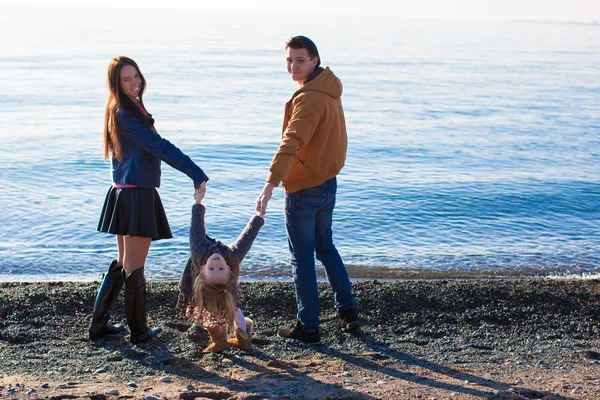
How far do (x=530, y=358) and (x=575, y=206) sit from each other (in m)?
8.23

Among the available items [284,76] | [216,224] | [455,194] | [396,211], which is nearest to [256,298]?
[216,224]

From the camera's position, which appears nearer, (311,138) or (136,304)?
(311,138)

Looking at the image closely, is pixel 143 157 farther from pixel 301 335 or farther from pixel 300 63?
pixel 301 335

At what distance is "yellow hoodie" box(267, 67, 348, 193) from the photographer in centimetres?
453

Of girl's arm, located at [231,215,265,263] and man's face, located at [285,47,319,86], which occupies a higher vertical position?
man's face, located at [285,47,319,86]

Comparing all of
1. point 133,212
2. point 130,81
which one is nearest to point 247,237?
point 133,212

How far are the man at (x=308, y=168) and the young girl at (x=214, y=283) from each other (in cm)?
33

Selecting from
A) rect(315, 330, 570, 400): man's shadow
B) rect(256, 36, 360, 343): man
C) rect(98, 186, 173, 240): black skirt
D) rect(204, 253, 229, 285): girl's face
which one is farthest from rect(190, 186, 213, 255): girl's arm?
rect(315, 330, 570, 400): man's shadow

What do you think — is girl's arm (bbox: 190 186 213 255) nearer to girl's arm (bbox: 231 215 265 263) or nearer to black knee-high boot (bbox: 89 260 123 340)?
girl's arm (bbox: 231 215 265 263)

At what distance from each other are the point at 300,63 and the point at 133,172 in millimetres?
1268

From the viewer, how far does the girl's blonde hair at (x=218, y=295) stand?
4.57 meters

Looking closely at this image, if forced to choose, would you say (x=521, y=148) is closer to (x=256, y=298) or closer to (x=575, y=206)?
(x=575, y=206)

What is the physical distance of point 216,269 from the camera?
4551 millimetres

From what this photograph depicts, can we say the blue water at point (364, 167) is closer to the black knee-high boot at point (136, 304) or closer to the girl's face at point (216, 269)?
the black knee-high boot at point (136, 304)
